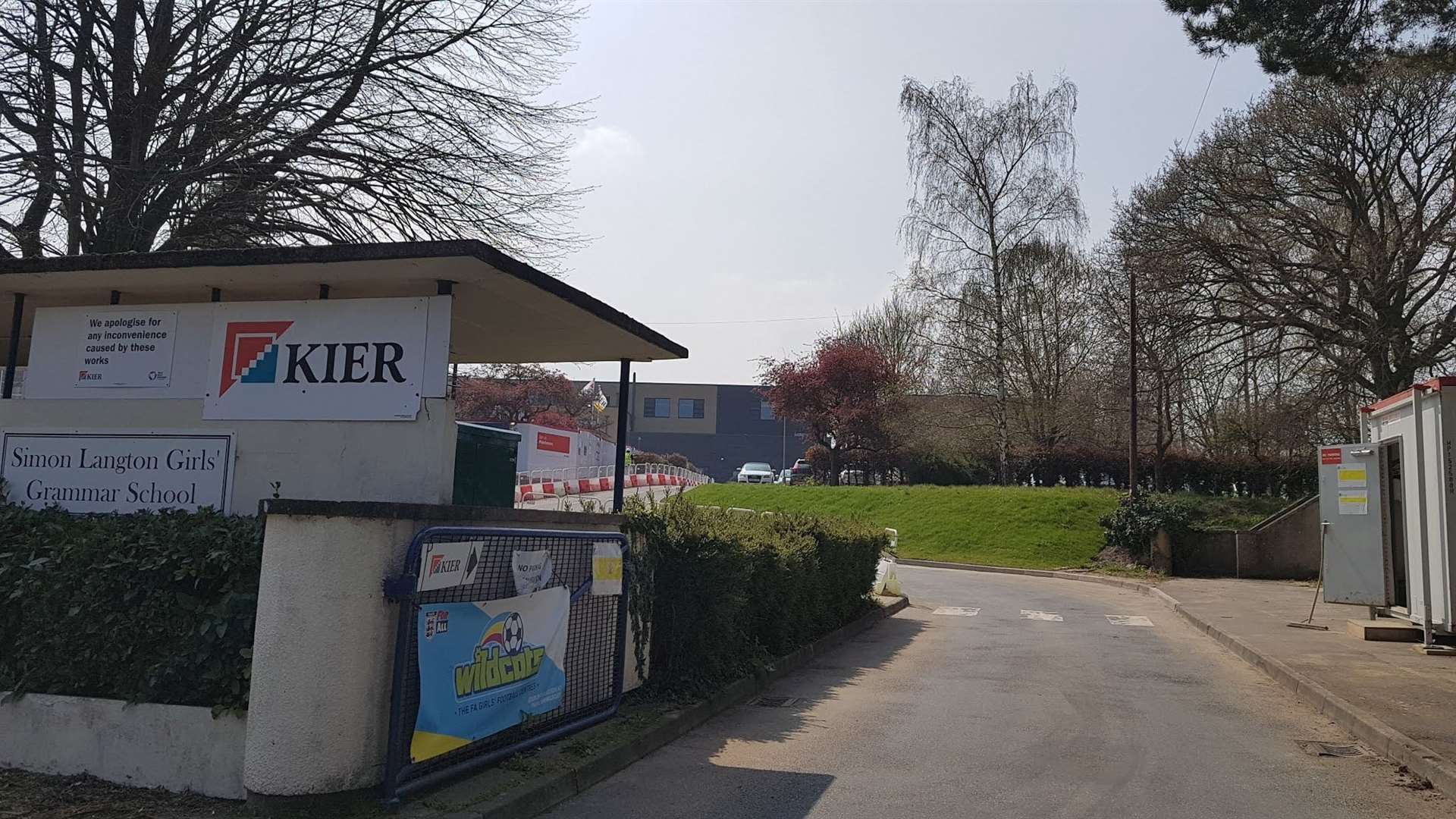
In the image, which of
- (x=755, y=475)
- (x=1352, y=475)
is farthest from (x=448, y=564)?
(x=755, y=475)

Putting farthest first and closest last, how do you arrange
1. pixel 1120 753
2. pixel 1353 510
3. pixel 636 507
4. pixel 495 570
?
1. pixel 1353 510
2. pixel 636 507
3. pixel 1120 753
4. pixel 495 570

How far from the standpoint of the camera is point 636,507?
873cm

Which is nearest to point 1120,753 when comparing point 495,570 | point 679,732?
point 679,732

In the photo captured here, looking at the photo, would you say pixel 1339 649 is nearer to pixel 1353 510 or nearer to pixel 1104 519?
pixel 1353 510

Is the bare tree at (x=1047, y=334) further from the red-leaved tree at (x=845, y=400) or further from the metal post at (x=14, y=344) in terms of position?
the metal post at (x=14, y=344)

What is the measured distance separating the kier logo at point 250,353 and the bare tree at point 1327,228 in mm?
24453

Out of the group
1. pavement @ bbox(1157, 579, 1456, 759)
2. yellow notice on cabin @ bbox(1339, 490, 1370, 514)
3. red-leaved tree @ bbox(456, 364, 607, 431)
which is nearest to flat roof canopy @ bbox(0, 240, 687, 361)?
pavement @ bbox(1157, 579, 1456, 759)

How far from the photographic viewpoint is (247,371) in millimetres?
7215

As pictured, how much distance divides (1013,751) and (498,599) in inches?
154

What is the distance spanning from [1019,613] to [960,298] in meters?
20.6

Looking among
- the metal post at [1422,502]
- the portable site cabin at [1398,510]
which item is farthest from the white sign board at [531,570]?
the metal post at [1422,502]

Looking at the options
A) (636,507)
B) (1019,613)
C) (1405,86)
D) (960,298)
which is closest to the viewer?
(636,507)

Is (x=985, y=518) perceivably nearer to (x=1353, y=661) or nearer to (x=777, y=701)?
(x=1353, y=661)

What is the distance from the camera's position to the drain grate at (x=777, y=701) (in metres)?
8.98
